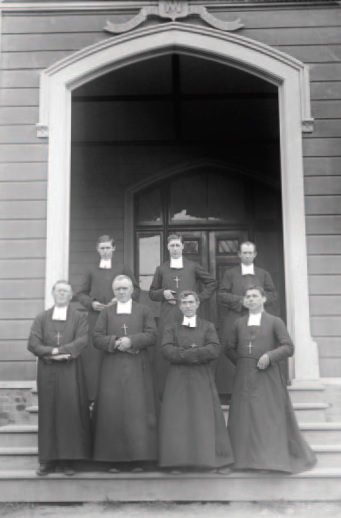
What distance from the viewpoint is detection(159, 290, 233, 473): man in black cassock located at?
4.75m

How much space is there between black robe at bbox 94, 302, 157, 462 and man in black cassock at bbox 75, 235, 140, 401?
827mm

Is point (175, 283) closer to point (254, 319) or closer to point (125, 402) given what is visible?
point (254, 319)

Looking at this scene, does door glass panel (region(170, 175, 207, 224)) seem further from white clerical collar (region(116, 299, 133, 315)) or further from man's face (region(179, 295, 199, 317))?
man's face (region(179, 295, 199, 317))

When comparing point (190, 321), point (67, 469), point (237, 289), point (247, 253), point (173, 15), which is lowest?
point (67, 469)

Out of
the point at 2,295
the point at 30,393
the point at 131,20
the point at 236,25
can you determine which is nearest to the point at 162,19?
the point at 131,20

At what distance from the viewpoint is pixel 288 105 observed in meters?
6.57

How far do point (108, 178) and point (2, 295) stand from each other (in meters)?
3.39

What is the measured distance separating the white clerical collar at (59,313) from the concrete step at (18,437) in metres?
1.05

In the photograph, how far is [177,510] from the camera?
4648 mm

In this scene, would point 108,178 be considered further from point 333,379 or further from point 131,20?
point 333,379

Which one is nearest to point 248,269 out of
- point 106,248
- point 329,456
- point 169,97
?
point 106,248

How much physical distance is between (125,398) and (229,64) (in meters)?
3.92

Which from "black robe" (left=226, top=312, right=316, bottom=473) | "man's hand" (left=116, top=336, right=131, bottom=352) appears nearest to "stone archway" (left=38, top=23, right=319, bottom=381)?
"black robe" (left=226, top=312, right=316, bottom=473)

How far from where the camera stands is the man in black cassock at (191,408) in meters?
4.75
